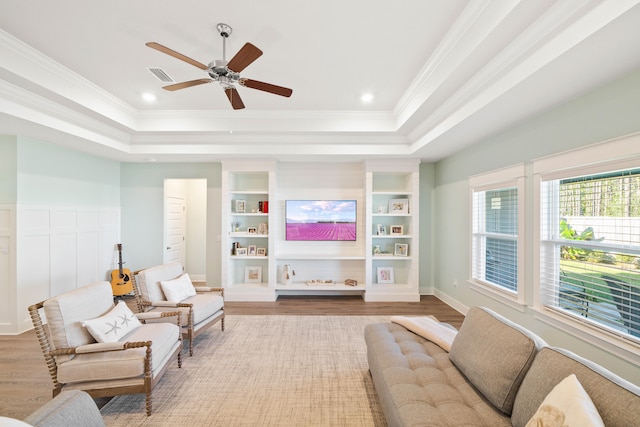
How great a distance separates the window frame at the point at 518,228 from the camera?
3090 millimetres

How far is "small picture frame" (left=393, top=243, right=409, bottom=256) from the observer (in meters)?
5.16

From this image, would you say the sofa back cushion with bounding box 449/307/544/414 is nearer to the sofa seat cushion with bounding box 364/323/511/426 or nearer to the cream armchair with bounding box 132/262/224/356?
the sofa seat cushion with bounding box 364/323/511/426

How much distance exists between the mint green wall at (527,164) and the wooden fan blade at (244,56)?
2583 millimetres

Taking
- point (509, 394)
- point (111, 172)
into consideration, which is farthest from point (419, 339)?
point (111, 172)

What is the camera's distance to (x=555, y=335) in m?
2.69

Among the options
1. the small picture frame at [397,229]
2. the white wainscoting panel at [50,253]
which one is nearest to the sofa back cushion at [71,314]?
the white wainscoting panel at [50,253]

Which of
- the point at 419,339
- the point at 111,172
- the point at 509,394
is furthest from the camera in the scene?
the point at 111,172

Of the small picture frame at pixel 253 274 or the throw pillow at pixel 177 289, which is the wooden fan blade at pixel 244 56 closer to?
the throw pillow at pixel 177 289

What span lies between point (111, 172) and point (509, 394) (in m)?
6.16

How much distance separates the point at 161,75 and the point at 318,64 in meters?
1.57

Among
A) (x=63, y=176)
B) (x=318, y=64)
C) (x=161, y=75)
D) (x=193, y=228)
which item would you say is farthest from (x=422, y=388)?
(x=193, y=228)

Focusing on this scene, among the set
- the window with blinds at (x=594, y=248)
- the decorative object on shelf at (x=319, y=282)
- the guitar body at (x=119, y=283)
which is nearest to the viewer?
the window with blinds at (x=594, y=248)

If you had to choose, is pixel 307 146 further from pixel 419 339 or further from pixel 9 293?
pixel 9 293

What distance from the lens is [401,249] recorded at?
5.23 meters
